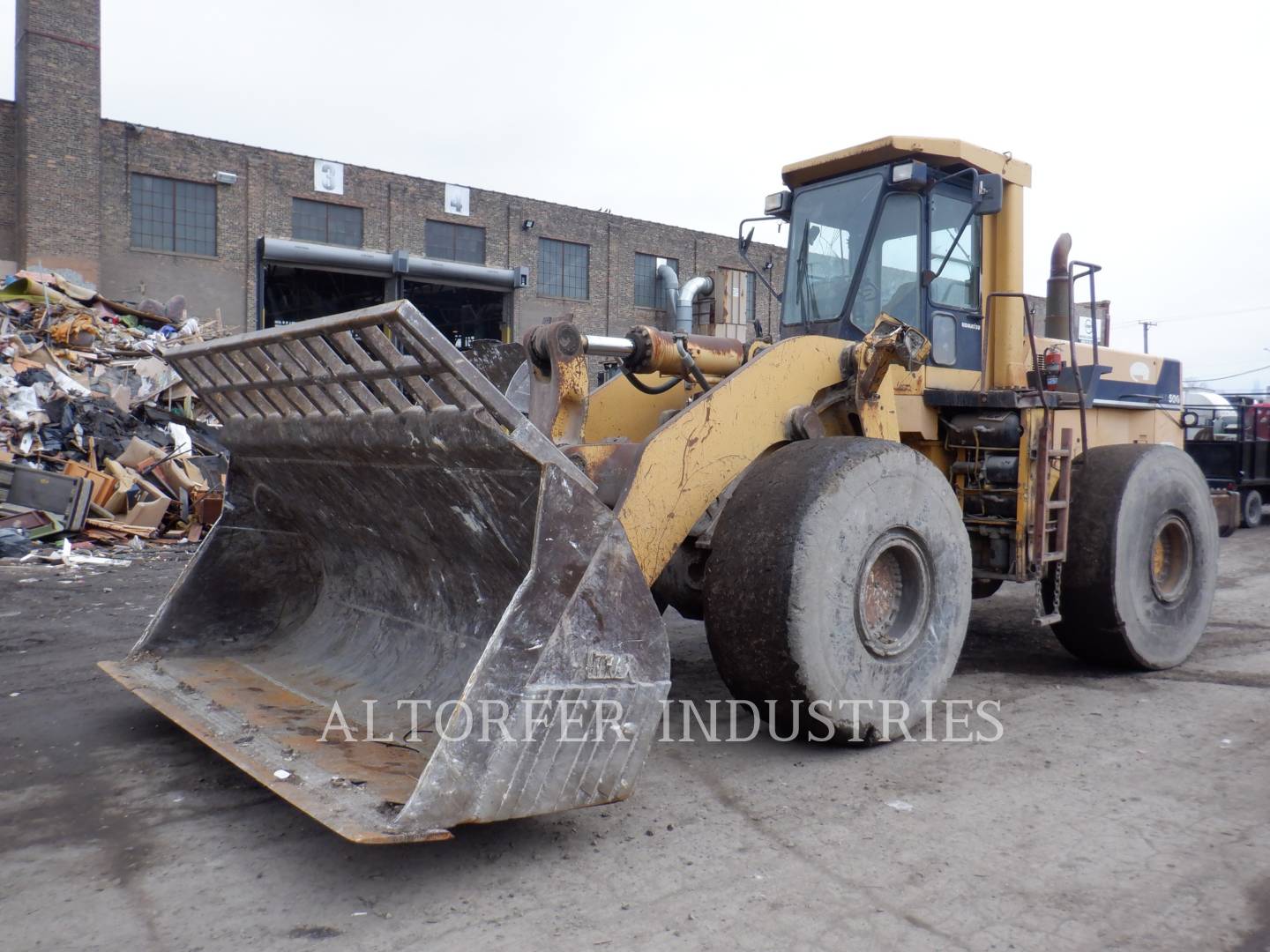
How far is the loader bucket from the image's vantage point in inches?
125

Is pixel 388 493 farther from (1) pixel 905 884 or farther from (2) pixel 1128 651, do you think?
(2) pixel 1128 651

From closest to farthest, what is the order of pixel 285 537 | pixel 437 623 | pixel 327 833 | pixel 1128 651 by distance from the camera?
pixel 327 833
pixel 437 623
pixel 285 537
pixel 1128 651

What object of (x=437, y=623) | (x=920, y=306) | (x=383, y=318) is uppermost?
(x=920, y=306)

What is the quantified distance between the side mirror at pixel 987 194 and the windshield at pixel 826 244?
54 cm

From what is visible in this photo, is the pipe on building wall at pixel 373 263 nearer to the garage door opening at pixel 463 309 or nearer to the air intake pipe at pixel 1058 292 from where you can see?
the garage door opening at pixel 463 309

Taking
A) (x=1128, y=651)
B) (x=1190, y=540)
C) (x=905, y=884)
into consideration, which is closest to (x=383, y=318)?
(x=905, y=884)

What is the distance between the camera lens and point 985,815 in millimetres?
3746

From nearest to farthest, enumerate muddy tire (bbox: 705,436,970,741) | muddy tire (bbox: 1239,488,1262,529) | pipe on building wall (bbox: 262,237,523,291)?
muddy tire (bbox: 705,436,970,741), muddy tire (bbox: 1239,488,1262,529), pipe on building wall (bbox: 262,237,523,291)

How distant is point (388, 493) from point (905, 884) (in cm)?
246

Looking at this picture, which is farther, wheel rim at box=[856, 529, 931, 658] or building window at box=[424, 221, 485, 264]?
building window at box=[424, 221, 485, 264]

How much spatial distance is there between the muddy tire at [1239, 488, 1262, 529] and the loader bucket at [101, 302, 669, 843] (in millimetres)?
15303

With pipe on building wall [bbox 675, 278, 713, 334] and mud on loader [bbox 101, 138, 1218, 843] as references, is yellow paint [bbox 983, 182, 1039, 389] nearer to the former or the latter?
mud on loader [bbox 101, 138, 1218, 843]

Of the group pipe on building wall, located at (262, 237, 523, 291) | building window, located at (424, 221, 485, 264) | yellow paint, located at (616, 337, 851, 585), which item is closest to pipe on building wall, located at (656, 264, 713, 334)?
pipe on building wall, located at (262, 237, 523, 291)

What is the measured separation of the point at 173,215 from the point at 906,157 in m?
23.9
